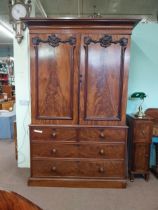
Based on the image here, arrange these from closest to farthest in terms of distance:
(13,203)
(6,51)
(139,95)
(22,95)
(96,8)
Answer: (13,203) < (139,95) < (22,95) < (96,8) < (6,51)

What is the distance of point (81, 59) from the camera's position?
2.67 m

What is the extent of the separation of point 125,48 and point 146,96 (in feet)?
3.49

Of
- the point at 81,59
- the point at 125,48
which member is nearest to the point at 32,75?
the point at 81,59

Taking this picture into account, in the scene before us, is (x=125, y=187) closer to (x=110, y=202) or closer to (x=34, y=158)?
(x=110, y=202)

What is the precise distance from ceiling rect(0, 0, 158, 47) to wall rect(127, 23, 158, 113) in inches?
55.3

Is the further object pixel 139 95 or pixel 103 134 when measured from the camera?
pixel 139 95

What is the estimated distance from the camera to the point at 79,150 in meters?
2.81

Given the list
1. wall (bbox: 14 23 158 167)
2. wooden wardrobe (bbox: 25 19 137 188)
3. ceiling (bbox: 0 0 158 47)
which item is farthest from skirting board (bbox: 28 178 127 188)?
ceiling (bbox: 0 0 158 47)

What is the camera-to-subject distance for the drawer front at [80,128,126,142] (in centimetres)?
276

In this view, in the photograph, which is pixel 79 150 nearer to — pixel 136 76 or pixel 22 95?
pixel 22 95

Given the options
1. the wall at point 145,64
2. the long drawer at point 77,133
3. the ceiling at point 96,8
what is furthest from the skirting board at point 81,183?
the ceiling at point 96,8

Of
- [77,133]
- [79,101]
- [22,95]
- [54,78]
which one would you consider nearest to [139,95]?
[79,101]

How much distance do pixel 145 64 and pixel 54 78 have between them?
1.57 m

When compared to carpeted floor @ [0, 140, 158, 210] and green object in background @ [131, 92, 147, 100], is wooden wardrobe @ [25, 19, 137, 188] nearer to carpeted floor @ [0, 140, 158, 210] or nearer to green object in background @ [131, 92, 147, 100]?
→ carpeted floor @ [0, 140, 158, 210]
